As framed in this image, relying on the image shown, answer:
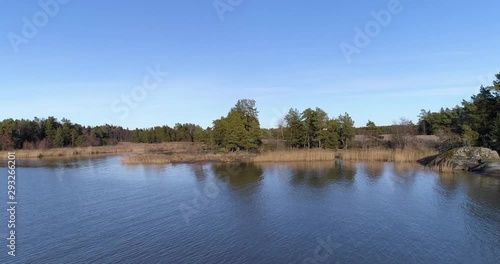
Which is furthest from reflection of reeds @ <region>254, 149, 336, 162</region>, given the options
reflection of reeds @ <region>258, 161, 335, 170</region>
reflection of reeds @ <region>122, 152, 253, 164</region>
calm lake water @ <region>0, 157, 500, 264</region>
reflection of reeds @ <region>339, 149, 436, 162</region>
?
calm lake water @ <region>0, 157, 500, 264</region>

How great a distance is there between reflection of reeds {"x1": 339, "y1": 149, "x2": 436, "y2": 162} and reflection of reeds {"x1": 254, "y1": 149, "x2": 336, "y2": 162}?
200 centimetres

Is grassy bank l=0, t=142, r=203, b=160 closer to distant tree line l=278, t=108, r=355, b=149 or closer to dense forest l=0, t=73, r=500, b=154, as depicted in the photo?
dense forest l=0, t=73, r=500, b=154

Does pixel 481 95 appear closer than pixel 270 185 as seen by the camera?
No

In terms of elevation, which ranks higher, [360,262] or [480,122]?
[480,122]

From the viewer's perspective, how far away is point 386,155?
113ft

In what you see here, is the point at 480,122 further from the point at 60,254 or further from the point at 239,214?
the point at 60,254

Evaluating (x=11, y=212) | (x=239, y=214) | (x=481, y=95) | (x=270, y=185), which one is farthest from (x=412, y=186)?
(x=11, y=212)

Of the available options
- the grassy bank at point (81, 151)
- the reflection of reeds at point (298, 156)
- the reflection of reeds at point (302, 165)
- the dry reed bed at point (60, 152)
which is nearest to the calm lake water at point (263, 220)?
the reflection of reeds at point (302, 165)

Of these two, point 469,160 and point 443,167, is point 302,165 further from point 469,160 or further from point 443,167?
point 469,160

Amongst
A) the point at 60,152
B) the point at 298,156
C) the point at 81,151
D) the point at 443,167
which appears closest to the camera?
the point at 443,167

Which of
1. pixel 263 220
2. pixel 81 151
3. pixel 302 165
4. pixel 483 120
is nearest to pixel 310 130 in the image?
pixel 302 165

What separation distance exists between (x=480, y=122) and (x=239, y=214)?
25686 millimetres

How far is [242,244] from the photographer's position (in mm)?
11844

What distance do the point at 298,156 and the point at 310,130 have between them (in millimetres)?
6234
